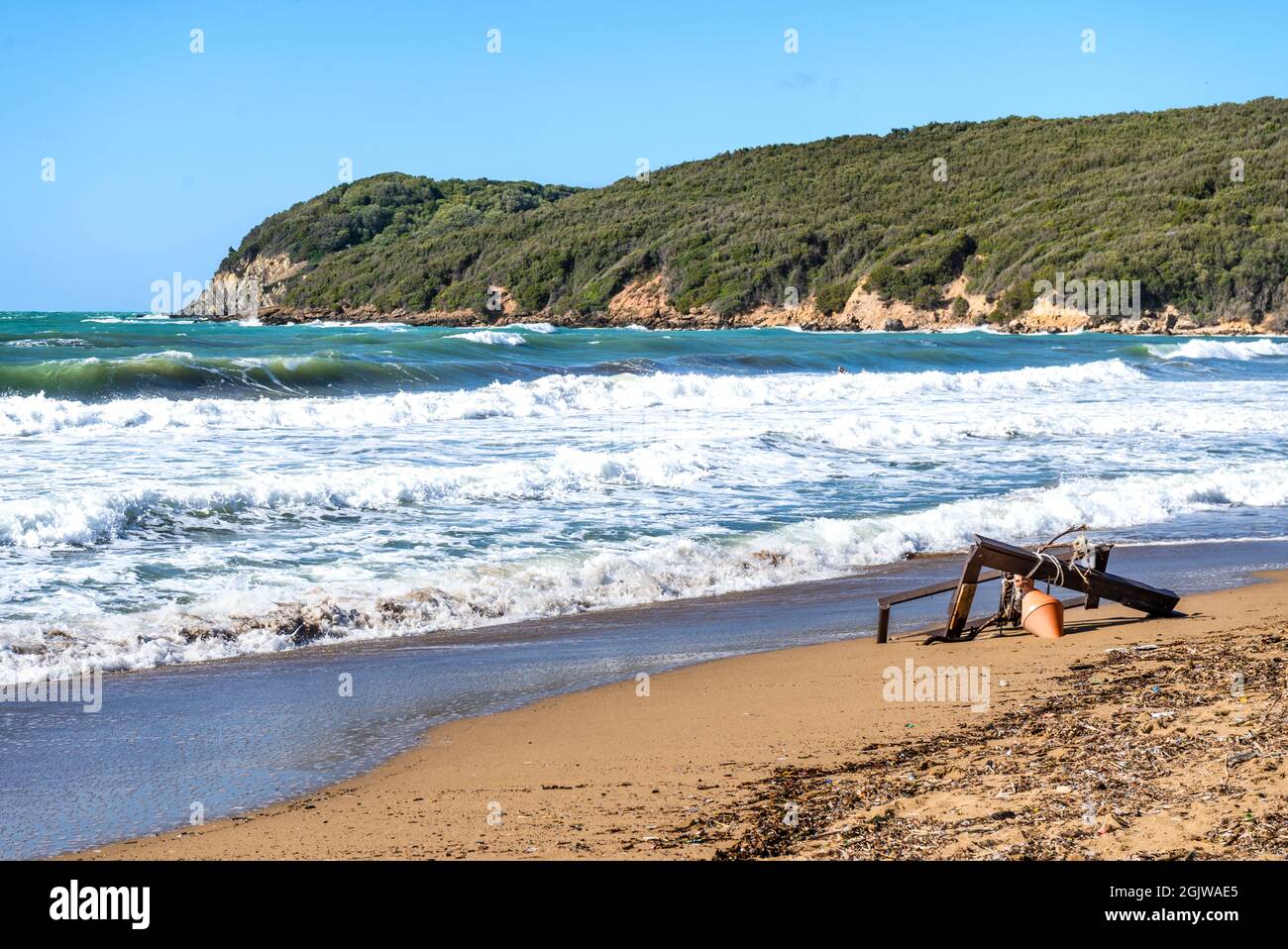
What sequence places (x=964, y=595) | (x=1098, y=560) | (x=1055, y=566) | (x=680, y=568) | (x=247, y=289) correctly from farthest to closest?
(x=247, y=289) → (x=680, y=568) → (x=1098, y=560) → (x=1055, y=566) → (x=964, y=595)

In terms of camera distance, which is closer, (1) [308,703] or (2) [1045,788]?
(2) [1045,788]

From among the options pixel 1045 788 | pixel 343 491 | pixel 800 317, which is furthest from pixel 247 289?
pixel 1045 788

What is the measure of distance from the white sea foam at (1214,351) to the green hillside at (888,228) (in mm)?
20082

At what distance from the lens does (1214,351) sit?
42.1 metres

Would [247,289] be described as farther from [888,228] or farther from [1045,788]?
[1045,788]

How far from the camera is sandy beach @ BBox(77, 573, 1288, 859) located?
12.2 feet

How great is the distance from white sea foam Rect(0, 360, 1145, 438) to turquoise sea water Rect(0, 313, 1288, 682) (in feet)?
0.28

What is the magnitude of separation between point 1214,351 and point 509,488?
1457 inches

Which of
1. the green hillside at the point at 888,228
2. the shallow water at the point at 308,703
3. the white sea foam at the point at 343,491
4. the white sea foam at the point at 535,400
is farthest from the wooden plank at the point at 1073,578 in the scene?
the green hillside at the point at 888,228

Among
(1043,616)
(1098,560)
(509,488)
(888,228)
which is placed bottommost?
(1043,616)

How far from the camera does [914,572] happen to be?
9742 mm

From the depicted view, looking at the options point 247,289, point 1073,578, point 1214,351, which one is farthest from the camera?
point 247,289
